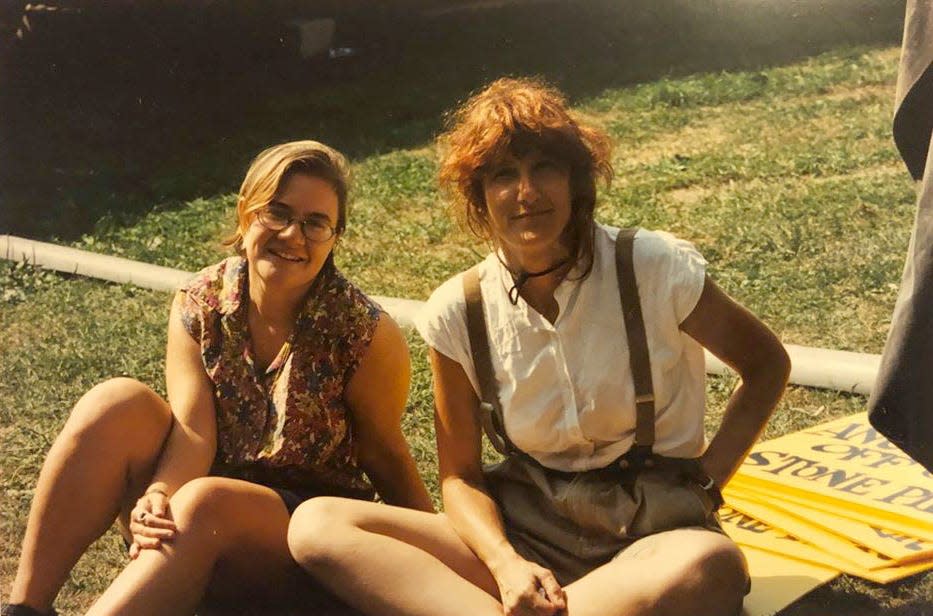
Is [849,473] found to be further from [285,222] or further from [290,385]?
[285,222]

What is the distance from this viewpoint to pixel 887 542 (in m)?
3.53

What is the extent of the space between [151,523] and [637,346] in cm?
115

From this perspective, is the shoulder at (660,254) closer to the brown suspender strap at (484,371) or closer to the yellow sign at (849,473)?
the brown suspender strap at (484,371)

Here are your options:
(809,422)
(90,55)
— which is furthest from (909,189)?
(90,55)

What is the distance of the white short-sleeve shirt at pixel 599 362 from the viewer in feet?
9.83

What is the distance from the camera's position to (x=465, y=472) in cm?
319

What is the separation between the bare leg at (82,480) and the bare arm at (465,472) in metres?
0.72

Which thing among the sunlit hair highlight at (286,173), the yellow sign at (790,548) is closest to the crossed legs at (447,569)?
the yellow sign at (790,548)

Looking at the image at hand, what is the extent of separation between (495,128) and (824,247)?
3.65 m

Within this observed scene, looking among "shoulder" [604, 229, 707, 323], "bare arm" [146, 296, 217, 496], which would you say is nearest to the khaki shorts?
"shoulder" [604, 229, 707, 323]

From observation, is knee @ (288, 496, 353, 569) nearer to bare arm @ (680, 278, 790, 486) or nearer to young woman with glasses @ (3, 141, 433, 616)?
young woman with glasses @ (3, 141, 433, 616)

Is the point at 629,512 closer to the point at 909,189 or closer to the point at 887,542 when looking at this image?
the point at 887,542

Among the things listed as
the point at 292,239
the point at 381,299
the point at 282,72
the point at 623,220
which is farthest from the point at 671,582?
the point at 282,72

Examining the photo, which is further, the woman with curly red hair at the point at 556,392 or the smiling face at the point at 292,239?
the smiling face at the point at 292,239
